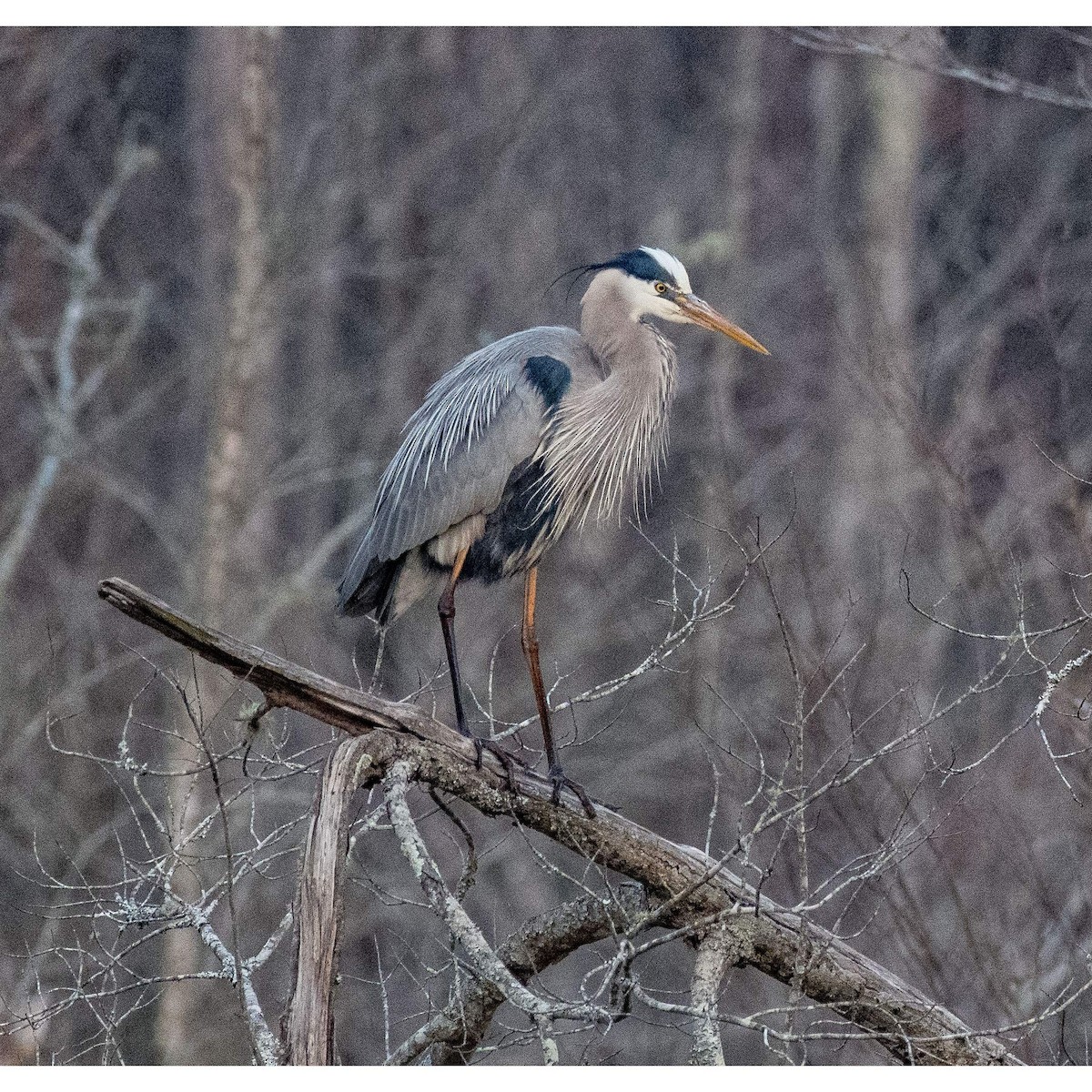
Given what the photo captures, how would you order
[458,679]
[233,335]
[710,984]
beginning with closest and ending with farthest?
[710,984] < [458,679] < [233,335]

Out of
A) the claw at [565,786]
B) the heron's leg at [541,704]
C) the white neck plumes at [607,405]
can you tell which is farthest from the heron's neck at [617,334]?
the claw at [565,786]

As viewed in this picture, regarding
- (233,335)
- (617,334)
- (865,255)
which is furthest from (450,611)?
(865,255)

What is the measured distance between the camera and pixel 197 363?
557 cm

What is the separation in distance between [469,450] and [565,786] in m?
0.70

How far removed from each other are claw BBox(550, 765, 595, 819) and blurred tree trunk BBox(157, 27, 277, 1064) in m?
2.36

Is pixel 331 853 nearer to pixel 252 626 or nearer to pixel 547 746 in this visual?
pixel 547 746

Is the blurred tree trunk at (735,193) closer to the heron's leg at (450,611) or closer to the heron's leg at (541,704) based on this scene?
the heron's leg at (541,704)

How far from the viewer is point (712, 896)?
2.50 meters

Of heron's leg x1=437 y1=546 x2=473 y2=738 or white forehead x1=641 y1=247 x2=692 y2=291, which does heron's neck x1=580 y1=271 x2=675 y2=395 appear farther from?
heron's leg x1=437 y1=546 x2=473 y2=738

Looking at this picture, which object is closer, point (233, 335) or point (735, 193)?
point (233, 335)

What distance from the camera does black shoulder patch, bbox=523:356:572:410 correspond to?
303cm

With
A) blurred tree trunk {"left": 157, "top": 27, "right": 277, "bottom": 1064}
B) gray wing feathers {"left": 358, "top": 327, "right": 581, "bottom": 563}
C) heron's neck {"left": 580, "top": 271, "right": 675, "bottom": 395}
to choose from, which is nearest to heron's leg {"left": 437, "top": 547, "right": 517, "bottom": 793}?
gray wing feathers {"left": 358, "top": 327, "right": 581, "bottom": 563}

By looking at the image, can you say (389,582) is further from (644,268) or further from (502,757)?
(644,268)

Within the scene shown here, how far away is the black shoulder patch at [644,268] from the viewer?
10.1 ft
